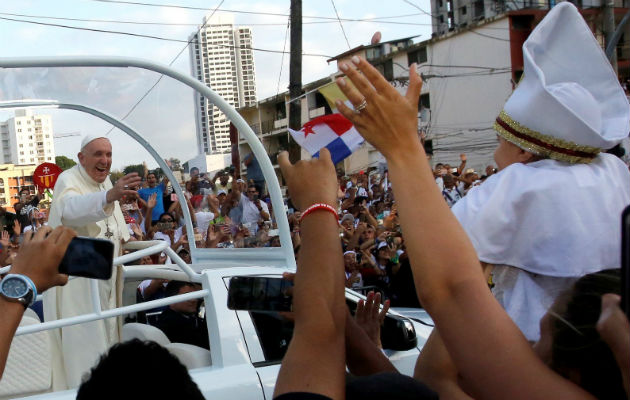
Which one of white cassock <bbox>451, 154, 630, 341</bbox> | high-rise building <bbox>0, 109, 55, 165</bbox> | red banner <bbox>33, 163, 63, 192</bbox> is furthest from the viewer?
red banner <bbox>33, 163, 63, 192</bbox>

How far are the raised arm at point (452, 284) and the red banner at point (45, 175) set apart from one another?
10700 mm

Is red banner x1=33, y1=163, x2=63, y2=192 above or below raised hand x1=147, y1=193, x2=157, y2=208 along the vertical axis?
above

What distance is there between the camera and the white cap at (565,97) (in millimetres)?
1598

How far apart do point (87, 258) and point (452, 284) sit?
81cm

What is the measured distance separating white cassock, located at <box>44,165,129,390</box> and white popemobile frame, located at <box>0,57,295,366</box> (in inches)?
14.0

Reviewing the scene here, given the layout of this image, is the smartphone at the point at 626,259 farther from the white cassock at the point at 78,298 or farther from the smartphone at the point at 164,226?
the smartphone at the point at 164,226

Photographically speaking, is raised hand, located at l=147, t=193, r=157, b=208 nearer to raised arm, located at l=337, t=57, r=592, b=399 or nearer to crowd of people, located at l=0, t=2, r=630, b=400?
crowd of people, located at l=0, t=2, r=630, b=400

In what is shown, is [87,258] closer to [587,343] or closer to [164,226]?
[587,343]

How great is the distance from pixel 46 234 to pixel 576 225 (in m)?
1.14

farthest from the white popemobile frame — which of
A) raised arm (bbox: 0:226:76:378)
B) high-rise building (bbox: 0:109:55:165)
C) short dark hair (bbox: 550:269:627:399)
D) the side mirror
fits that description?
short dark hair (bbox: 550:269:627:399)

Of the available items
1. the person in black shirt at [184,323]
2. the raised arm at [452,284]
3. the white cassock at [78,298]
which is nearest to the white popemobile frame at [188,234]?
the person in black shirt at [184,323]

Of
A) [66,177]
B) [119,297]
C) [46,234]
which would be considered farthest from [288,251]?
[46,234]

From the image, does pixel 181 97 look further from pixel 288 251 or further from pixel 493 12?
pixel 493 12

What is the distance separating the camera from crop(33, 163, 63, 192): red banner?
38.1 ft
